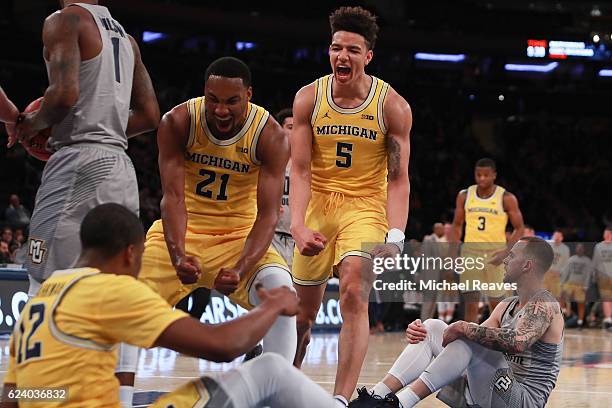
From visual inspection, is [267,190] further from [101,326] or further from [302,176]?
[101,326]

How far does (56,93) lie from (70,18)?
38 centimetres

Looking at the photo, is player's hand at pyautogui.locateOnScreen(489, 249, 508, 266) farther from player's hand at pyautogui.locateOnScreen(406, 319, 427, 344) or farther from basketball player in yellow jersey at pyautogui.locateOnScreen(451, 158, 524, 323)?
player's hand at pyautogui.locateOnScreen(406, 319, 427, 344)

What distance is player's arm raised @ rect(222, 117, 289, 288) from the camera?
17.3 feet

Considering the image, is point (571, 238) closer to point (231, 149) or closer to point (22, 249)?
point (22, 249)

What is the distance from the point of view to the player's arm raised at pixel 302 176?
19.2 feet

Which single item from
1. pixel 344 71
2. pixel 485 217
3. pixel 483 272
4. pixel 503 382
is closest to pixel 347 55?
pixel 344 71

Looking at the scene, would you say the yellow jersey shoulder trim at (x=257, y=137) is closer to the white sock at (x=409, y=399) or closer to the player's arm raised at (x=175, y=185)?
the player's arm raised at (x=175, y=185)

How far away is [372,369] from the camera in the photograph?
30.6 ft

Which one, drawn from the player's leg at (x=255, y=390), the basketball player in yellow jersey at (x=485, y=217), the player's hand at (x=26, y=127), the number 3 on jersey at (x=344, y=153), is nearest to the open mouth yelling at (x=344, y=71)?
the number 3 on jersey at (x=344, y=153)

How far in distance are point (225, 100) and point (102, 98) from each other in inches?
28.7

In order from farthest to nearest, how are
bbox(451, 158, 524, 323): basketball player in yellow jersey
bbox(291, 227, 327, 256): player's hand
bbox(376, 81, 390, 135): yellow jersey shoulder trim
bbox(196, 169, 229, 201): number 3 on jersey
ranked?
bbox(451, 158, 524, 323): basketball player in yellow jersey, bbox(376, 81, 390, 135): yellow jersey shoulder trim, bbox(291, 227, 327, 256): player's hand, bbox(196, 169, 229, 201): number 3 on jersey

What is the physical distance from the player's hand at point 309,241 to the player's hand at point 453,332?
92 cm

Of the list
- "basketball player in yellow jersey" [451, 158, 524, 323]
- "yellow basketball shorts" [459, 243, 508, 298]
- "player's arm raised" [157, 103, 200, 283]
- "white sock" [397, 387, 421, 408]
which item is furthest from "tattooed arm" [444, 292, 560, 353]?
"basketball player in yellow jersey" [451, 158, 524, 323]

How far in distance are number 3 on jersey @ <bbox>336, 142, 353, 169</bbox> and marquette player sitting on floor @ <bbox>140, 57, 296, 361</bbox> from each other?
0.82m
